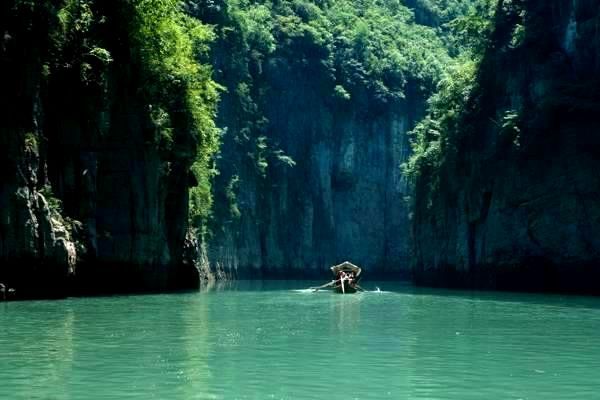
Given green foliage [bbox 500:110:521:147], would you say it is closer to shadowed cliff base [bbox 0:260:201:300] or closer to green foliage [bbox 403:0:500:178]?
green foliage [bbox 403:0:500:178]

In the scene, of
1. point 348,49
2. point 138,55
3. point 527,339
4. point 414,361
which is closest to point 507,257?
point 138,55

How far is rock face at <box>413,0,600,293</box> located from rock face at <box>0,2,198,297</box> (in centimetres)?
1974

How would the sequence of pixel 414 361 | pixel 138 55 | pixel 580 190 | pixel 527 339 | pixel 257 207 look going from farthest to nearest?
pixel 257 207, pixel 580 190, pixel 138 55, pixel 527 339, pixel 414 361

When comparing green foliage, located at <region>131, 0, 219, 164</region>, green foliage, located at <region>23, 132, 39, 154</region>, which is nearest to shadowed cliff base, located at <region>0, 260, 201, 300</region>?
green foliage, located at <region>23, 132, 39, 154</region>

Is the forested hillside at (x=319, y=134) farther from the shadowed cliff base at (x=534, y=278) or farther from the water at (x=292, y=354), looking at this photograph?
the water at (x=292, y=354)

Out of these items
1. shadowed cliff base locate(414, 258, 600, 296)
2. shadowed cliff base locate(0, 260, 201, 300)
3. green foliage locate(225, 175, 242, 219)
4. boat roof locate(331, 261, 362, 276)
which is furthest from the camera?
green foliage locate(225, 175, 242, 219)

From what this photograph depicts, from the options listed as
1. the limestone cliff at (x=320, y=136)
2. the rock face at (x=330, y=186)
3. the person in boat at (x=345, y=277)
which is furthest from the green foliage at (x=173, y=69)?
the rock face at (x=330, y=186)

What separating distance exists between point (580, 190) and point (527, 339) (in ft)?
112

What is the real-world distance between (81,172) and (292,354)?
86.6 feet

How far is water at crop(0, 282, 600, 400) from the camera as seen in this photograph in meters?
15.1

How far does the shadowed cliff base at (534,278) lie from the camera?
54875 mm

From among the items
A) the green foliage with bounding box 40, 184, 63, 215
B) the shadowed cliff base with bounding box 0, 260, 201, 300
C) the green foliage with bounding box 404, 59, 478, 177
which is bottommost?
the shadowed cliff base with bounding box 0, 260, 201, 300

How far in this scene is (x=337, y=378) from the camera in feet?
53.2

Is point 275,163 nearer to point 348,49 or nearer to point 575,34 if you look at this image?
point 348,49
